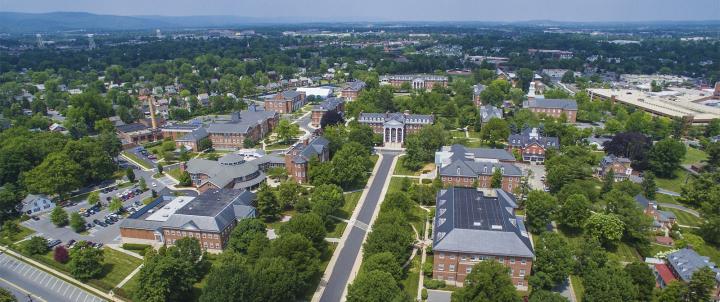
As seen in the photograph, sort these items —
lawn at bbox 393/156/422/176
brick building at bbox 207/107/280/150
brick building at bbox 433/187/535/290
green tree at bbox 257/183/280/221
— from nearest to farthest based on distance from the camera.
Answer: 1. brick building at bbox 433/187/535/290
2. green tree at bbox 257/183/280/221
3. lawn at bbox 393/156/422/176
4. brick building at bbox 207/107/280/150

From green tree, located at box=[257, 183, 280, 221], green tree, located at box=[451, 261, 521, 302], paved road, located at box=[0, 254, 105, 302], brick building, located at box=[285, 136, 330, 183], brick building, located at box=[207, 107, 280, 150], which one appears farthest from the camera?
brick building, located at box=[207, 107, 280, 150]

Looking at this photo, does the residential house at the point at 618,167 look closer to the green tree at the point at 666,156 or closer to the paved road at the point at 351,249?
the green tree at the point at 666,156

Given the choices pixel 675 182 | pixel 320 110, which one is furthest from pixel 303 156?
pixel 675 182

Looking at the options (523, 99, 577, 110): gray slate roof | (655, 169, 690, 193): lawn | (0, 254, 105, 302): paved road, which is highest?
(523, 99, 577, 110): gray slate roof

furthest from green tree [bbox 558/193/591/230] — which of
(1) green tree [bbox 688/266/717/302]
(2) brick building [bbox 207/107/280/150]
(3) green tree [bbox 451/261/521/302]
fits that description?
(2) brick building [bbox 207/107/280/150]

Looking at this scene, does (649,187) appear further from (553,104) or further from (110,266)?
(110,266)

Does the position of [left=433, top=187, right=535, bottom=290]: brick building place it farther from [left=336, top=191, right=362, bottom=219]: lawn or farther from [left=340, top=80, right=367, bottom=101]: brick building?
[left=340, top=80, right=367, bottom=101]: brick building
